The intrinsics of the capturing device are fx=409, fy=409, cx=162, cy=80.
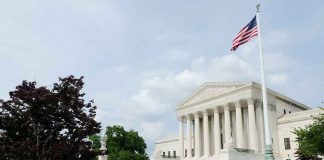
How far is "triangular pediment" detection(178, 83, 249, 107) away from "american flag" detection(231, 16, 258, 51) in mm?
42176

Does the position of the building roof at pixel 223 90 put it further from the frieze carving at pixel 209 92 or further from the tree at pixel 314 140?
the tree at pixel 314 140

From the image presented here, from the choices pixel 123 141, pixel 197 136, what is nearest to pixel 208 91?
pixel 197 136

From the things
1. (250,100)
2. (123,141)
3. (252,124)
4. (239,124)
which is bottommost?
(123,141)

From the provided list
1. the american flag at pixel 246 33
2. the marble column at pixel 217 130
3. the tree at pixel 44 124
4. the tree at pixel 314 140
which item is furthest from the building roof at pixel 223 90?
the tree at pixel 44 124

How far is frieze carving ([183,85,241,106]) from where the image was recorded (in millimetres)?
72319

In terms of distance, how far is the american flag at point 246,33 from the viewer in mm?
27375

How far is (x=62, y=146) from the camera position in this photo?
66.7 feet

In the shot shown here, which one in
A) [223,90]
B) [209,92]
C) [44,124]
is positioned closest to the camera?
[44,124]

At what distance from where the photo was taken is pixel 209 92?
75812mm

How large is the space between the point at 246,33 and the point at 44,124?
572 inches

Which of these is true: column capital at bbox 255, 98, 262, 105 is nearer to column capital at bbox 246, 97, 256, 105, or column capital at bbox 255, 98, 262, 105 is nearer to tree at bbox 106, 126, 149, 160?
column capital at bbox 246, 97, 256, 105

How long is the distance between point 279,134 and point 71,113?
56086 mm

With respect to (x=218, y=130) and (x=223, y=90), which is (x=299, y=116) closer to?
(x=223, y=90)

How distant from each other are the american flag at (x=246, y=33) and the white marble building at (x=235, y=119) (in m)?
37.3
